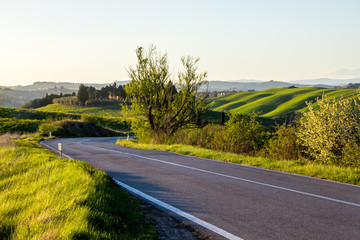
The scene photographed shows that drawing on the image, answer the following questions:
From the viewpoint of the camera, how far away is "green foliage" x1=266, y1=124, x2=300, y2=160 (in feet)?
44.9

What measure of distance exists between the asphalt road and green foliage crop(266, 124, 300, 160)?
309cm

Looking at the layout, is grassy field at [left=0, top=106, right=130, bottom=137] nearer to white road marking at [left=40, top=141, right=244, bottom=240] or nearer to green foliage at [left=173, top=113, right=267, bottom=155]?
green foliage at [left=173, top=113, right=267, bottom=155]

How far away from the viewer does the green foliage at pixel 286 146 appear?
13688 mm

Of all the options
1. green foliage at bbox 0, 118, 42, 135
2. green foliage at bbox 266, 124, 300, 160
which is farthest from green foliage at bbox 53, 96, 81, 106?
green foliage at bbox 266, 124, 300, 160

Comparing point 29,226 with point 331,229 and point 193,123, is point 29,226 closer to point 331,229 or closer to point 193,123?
point 331,229

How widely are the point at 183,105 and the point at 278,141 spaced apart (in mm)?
11751

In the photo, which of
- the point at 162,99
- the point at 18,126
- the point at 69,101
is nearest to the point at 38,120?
the point at 18,126

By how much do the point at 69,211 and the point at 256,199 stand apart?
3.85 metres

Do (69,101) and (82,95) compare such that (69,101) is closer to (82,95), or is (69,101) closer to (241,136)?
(82,95)

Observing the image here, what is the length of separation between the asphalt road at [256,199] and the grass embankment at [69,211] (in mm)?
1106

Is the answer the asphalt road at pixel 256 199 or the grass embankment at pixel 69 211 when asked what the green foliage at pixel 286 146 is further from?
the grass embankment at pixel 69 211

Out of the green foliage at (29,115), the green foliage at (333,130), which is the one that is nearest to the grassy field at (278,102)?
the green foliage at (29,115)

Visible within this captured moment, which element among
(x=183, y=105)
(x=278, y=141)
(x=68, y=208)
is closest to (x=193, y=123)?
(x=183, y=105)

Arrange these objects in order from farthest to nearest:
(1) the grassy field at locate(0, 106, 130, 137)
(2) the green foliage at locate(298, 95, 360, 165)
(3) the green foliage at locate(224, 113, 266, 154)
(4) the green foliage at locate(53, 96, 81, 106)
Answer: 1. (4) the green foliage at locate(53, 96, 81, 106)
2. (1) the grassy field at locate(0, 106, 130, 137)
3. (3) the green foliage at locate(224, 113, 266, 154)
4. (2) the green foliage at locate(298, 95, 360, 165)
